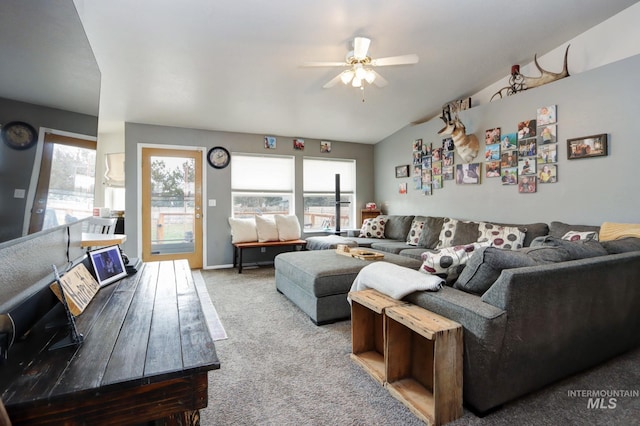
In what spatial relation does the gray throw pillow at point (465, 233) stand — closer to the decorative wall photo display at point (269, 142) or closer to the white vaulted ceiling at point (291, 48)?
the white vaulted ceiling at point (291, 48)

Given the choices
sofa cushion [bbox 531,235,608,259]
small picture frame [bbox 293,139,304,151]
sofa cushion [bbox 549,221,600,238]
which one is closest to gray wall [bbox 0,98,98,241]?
sofa cushion [bbox 531,235,608,259]

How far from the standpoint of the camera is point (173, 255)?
4.90 m

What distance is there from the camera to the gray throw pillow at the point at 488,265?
1.64 meters

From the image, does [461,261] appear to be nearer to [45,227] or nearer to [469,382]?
[469,382]

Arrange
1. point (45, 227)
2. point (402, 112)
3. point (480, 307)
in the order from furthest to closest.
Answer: point (402, 112)
point (480, 307)
point (45, 227)

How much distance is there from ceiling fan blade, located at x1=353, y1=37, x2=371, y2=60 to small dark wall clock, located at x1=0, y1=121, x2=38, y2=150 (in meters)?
2.55

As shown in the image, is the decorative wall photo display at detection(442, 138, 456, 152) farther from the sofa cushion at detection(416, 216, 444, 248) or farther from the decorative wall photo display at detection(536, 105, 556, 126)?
the decorative wall photo display at detection(536, 105, 556, 126)

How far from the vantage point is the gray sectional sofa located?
1.51 meters

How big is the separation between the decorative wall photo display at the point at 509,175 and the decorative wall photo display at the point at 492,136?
1.26 feet

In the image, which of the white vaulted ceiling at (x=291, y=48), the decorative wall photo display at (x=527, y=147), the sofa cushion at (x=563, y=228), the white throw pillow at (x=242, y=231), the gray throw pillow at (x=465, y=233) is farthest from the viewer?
the white throw pillow at (x=242, y=231)

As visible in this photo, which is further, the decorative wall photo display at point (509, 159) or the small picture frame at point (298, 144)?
the small picture frame at point (298, 144)

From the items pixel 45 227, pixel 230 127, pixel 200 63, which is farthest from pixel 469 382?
pixel 230 127

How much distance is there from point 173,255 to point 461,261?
14.4 ft

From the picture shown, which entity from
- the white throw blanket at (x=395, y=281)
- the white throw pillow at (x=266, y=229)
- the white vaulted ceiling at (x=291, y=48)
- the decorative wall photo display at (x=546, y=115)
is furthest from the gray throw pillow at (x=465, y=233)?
the white throw pillow at (x=266, y=229)
